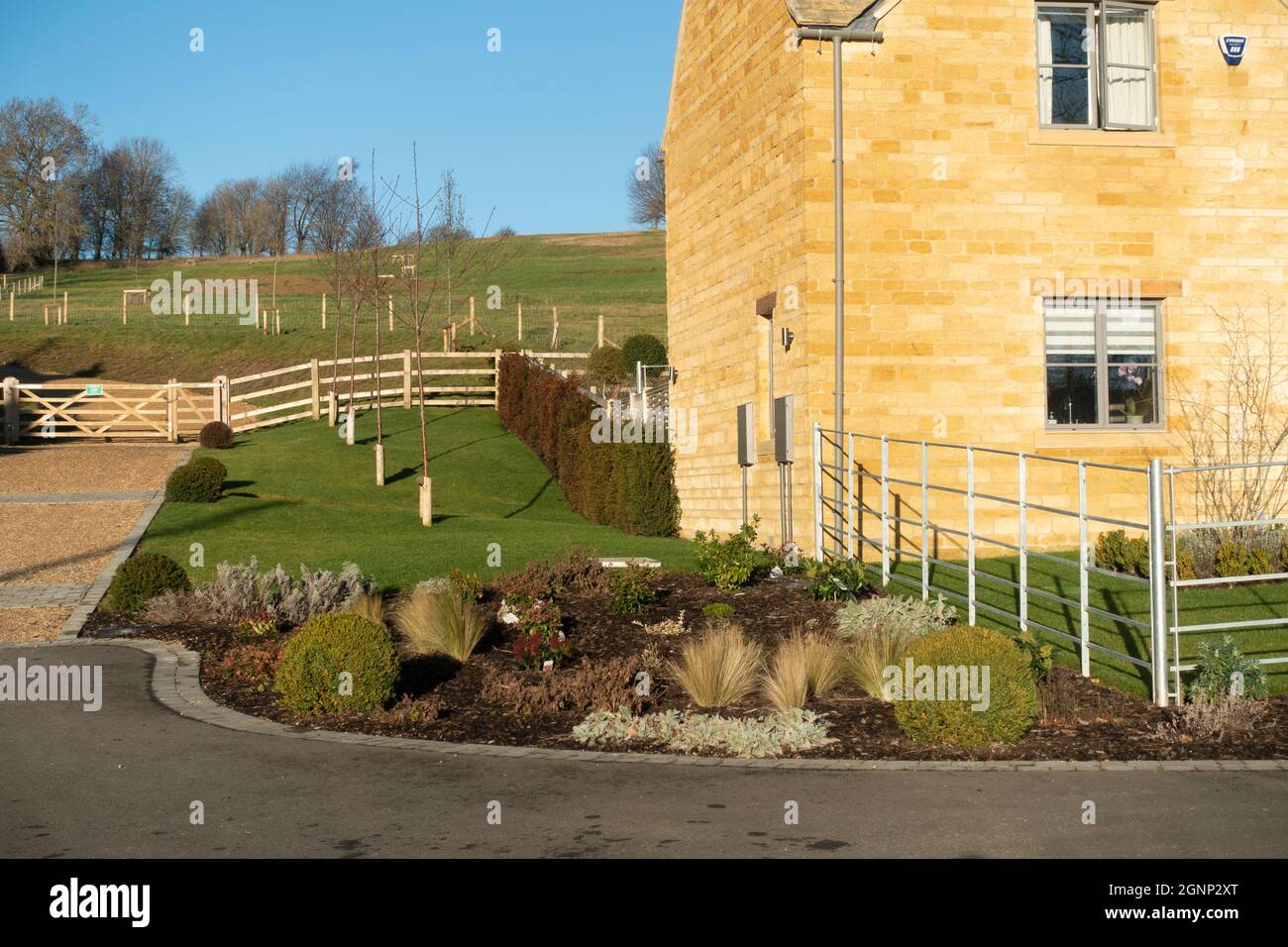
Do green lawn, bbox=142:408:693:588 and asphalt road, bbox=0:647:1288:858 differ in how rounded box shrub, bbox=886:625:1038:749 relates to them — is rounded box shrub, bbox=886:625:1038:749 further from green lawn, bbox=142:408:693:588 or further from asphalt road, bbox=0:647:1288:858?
green lawn, bbox=142:408:693:588

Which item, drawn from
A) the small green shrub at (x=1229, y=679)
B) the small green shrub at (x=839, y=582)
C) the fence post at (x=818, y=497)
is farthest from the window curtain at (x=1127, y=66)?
the small green shrub at (x=1229, y=679)

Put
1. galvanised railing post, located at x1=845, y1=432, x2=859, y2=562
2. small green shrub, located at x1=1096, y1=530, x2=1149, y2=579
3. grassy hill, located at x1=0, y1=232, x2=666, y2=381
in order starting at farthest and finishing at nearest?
grassy hill, located at x1=0, y1=232, x2=666, y2=381, galvanised railing post, located at x1=845, y1=432, x2=859, y2=562, small green shrub, located at x1=1096, y1=530, x2=1149, y2=579

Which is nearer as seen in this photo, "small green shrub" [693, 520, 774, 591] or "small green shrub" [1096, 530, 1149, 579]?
"small green shrub" [693, 520, 774, 591]

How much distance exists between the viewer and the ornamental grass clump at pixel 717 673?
1013cm

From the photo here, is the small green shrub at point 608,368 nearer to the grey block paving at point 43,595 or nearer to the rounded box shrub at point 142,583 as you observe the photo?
the grey block paving at point 43,595

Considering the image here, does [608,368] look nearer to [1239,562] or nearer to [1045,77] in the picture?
[1045,77]

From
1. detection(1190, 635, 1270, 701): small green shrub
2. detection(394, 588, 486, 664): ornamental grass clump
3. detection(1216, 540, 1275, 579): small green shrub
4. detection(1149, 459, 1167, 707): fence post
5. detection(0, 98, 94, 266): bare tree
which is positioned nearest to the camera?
detection(1190, 635, 1270, 701): small green shrub

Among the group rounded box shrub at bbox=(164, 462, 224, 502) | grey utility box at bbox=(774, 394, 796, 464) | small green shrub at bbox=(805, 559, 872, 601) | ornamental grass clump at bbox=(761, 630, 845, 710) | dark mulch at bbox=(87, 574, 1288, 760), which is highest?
grey utility box at bbox=(774, 394, 796, 464)

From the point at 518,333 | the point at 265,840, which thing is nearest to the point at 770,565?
the point at 265,840

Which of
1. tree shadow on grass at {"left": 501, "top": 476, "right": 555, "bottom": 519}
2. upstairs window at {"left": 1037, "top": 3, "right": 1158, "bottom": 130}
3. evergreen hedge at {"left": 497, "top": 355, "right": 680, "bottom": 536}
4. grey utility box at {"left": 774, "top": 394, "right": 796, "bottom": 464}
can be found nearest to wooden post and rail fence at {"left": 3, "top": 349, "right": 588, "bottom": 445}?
evergreen hedge at {"left": 497, "top": 355, "right": 680, "bottom": 536}

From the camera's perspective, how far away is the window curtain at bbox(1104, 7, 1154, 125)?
1694cm

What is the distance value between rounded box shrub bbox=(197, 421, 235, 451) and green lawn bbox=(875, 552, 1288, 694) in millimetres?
22427

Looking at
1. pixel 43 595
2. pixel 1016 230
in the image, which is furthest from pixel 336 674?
pixel 1016 230

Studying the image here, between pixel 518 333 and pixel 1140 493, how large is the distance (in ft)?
135
